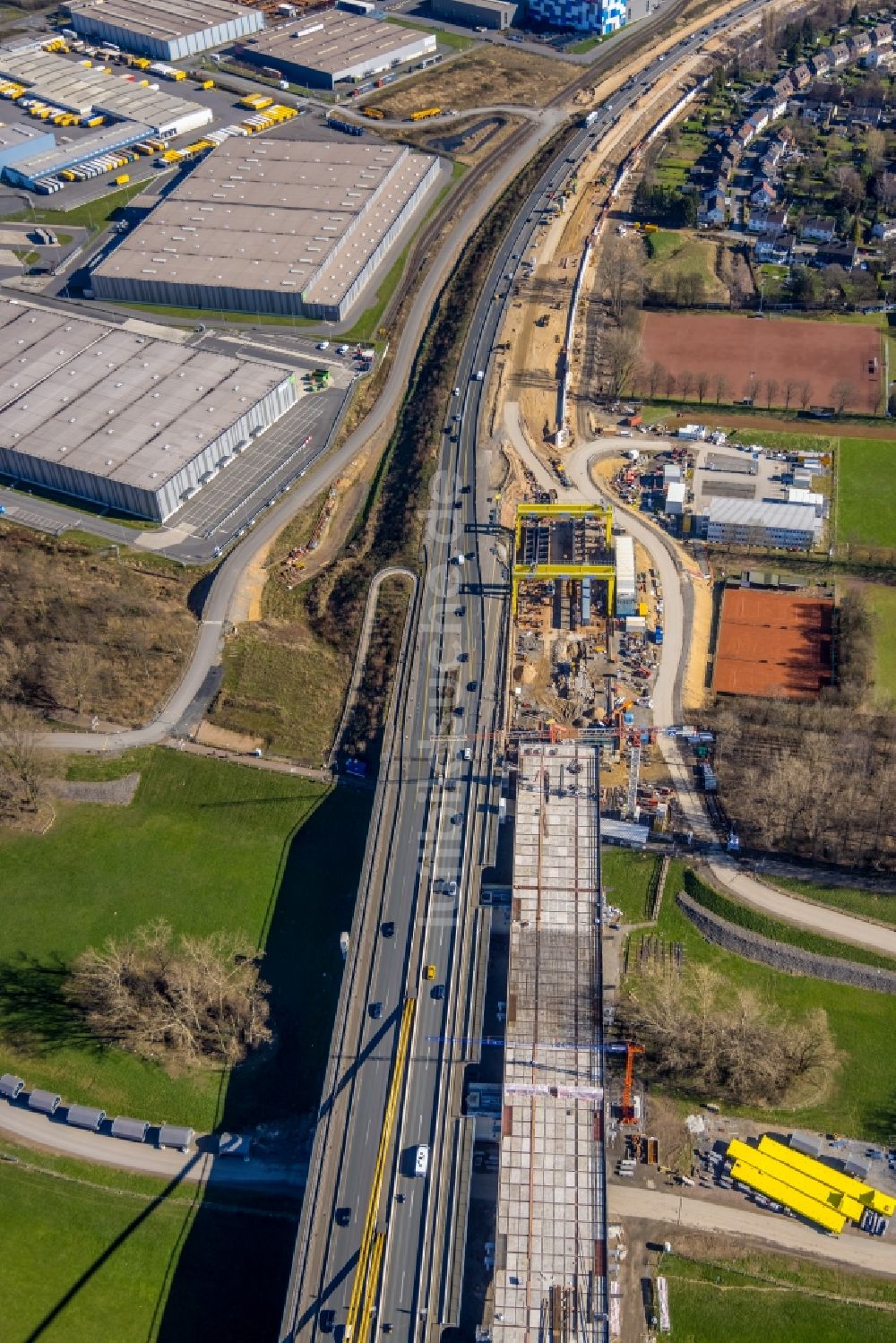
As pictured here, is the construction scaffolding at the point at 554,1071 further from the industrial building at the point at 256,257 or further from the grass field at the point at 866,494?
the industrial building at the point at 256,257


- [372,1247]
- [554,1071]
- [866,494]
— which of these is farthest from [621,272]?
[372,1247]

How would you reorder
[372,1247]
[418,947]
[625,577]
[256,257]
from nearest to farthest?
[372,1247] → [418,947] → [625,577] → [256,257]

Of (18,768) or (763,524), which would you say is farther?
(763,524)

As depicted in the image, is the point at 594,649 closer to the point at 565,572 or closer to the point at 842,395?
the point at 565,572

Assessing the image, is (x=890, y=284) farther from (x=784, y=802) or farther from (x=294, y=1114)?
(x=294, y=1114)

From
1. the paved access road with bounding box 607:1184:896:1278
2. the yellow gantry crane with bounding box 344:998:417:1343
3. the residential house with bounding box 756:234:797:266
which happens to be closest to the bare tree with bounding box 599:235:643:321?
the residential house with bounding box 756:234:797:266

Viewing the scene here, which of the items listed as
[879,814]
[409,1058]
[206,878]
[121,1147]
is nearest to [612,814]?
[879,814]
